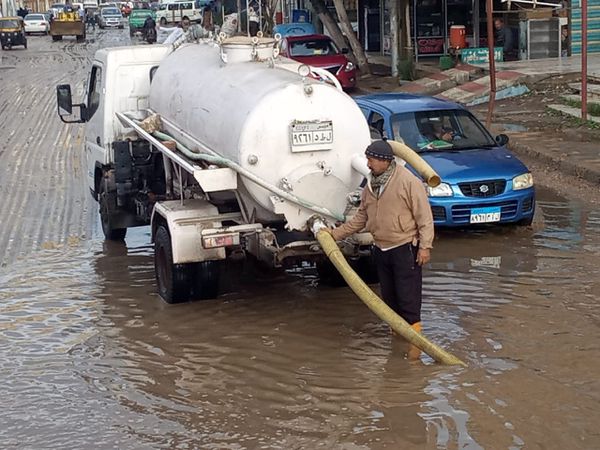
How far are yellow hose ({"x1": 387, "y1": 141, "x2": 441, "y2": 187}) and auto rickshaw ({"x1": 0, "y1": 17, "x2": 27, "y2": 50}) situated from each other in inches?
1955

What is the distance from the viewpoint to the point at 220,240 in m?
8.77

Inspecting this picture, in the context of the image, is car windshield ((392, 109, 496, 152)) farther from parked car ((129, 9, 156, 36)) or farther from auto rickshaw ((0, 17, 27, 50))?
parked car ((129, 9, 156, 36))

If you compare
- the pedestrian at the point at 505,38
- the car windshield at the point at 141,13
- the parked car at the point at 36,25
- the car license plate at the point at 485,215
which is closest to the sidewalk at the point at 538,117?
the pedestrian at the point at 505,38

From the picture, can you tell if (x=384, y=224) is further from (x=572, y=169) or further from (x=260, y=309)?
(x=572, y=169)

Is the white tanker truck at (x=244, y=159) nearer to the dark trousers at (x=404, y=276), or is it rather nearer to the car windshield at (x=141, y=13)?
the dark trousers at (x=404, y=276)

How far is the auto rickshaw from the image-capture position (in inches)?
2131

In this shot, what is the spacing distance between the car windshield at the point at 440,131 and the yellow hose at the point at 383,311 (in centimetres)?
459

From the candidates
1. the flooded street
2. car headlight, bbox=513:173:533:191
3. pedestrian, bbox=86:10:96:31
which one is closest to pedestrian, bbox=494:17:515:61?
the flooded street

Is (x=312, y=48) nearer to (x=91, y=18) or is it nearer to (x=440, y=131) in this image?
(x=440, y=131)

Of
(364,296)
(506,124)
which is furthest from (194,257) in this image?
(506,124)

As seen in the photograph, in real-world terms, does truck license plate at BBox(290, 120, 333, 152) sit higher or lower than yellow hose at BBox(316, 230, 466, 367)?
higher

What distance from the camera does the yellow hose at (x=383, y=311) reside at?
7527 mm

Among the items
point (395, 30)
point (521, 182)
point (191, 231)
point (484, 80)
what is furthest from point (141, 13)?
point (191, 231)

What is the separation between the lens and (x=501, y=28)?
99.0 feet
